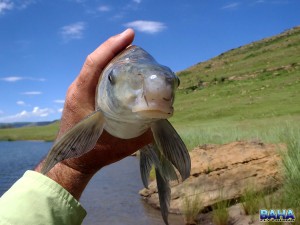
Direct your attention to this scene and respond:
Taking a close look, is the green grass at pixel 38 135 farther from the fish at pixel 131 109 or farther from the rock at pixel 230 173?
the fish at pixel 131 109

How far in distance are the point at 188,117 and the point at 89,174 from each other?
32126mm

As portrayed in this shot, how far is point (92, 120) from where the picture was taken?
2.28 meters

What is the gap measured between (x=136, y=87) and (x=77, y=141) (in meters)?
0.47

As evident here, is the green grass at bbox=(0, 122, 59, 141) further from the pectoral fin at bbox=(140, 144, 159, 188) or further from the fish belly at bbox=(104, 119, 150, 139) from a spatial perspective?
the fish belly at bbox=(104, 119, 150, 139)

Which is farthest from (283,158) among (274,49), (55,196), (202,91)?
(274,49)

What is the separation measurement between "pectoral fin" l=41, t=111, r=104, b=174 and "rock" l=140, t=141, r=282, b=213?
18.6ft

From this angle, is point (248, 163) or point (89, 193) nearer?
point (248, 163)

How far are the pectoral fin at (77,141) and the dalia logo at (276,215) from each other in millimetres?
4562

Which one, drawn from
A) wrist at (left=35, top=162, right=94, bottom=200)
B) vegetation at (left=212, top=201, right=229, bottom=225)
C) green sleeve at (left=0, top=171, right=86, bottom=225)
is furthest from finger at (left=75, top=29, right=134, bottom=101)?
vegetation at (left=212, top=201, right=229, bottom=225)

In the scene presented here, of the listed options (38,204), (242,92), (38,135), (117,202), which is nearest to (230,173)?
(117,202)

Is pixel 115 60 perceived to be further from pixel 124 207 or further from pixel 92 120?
pixel 124 207

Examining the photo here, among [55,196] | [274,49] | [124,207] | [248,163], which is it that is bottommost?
[124,207]

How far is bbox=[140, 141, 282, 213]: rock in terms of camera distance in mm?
8062

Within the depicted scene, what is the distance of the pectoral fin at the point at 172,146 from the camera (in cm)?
235
